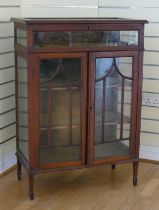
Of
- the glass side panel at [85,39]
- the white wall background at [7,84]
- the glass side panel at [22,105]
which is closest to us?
the glass side panel at [85,39]

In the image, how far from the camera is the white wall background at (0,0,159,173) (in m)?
3.08

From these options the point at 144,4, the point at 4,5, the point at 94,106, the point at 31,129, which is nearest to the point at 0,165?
the point at 31,129

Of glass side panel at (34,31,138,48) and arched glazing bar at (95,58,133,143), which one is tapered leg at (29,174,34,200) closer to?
arched glazing bar at (95,58,133,143)

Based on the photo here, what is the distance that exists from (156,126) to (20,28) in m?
1.43

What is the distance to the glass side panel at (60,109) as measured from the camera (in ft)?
8.64

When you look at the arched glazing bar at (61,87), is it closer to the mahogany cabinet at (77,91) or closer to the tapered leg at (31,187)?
the mahogany cabinet at (77,91)

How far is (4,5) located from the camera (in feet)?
9.88

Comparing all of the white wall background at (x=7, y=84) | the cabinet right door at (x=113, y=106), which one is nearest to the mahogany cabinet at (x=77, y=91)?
the cabinet right door at (x=113, y=106)

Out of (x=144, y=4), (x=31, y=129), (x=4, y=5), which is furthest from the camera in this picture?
(x=144, y=4)

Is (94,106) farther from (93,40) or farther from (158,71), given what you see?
(158,71)

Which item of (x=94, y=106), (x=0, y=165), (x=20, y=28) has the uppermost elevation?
(x=20, y=28)

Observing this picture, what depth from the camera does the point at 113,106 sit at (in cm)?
284

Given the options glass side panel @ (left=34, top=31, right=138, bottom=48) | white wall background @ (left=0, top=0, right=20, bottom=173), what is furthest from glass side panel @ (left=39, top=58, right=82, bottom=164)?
white wall background @ (left=0, top=0, right=20, bottom=173)

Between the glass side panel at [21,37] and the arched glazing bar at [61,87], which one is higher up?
the glass side panel at [21,37]
